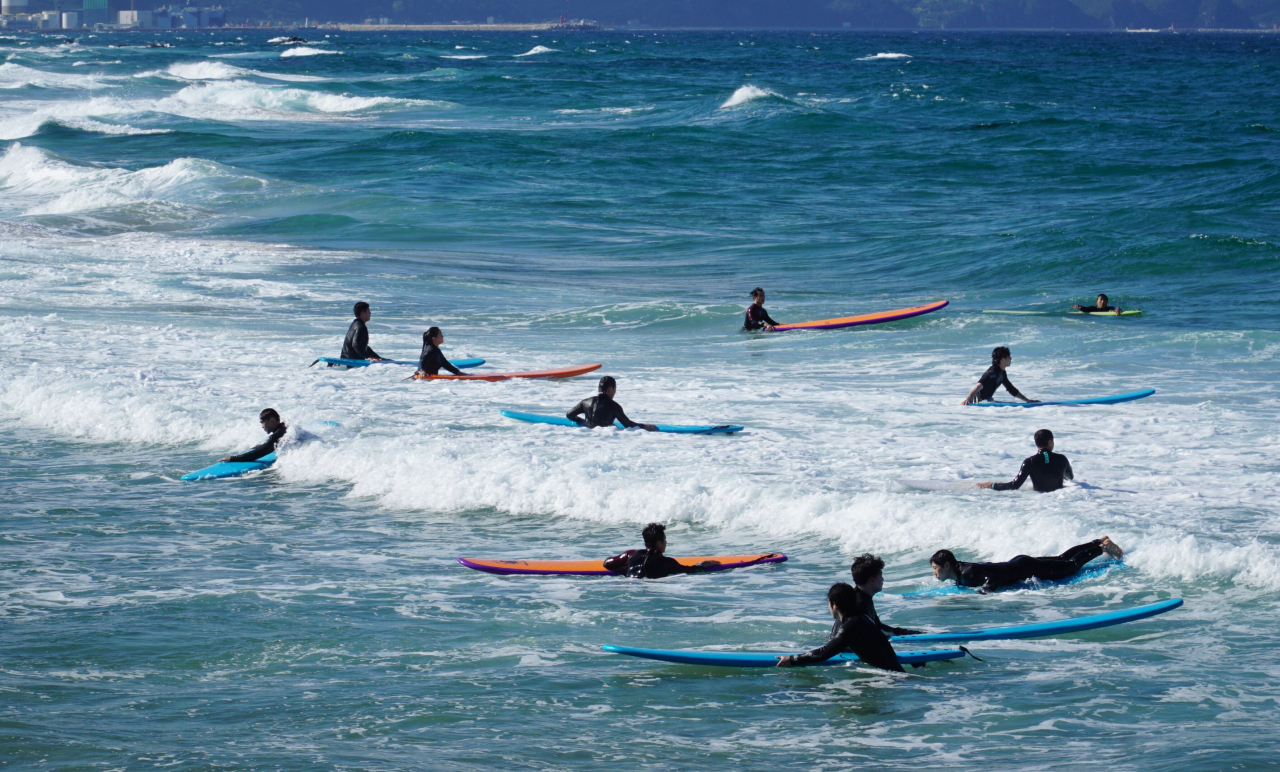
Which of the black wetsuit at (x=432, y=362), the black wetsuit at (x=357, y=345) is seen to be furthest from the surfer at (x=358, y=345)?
the black wetsuit at (x=432, y=362)

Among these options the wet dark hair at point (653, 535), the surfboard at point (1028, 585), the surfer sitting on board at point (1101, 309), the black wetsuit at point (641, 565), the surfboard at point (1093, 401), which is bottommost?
the surfboard at point (1028, 585)

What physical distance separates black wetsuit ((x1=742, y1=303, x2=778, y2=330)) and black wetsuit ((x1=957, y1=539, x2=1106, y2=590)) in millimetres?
9988

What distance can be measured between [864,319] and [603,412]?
7466mm

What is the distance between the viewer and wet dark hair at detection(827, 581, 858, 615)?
25.9ft

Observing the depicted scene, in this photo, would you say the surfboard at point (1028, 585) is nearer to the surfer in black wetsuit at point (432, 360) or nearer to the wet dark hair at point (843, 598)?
the wet dark hair at point (843, 598)

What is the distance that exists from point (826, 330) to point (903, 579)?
10129 mm

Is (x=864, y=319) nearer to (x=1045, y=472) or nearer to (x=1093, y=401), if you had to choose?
(x=1093, y=401)

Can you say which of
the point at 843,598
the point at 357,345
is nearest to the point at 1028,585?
the point at 843,598

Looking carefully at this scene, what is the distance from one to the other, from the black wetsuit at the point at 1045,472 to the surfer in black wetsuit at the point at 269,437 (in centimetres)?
750

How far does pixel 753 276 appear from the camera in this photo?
25.1 m

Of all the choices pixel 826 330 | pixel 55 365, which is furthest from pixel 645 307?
pixel 55 365

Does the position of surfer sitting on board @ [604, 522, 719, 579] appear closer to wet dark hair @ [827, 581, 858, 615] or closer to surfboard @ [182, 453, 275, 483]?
wet dark hair @ [827, 581, 858, 615]

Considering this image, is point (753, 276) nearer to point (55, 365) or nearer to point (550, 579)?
point (55, 365)

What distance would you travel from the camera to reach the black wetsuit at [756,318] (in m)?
19.5
